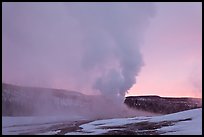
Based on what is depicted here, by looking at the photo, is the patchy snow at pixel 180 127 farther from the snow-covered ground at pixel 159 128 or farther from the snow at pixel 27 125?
the snow at pixel 27 125

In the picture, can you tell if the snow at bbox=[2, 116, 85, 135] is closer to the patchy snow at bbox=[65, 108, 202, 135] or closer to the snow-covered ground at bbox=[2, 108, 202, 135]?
the snow-covered ground at bbox=[2, 108, 202, 135]

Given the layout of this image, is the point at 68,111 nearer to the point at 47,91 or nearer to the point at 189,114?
the point at 47,91

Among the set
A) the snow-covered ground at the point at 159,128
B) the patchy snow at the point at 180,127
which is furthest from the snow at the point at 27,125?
the patchy snow at the point at 180,127

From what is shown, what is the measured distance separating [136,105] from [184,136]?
265ft

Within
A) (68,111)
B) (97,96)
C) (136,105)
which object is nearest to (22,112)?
(68,111)

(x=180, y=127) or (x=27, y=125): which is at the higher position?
(x=27, y=125)

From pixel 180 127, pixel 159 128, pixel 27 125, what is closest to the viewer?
pixel 180 127

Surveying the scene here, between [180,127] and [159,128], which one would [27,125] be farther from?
[180,127]

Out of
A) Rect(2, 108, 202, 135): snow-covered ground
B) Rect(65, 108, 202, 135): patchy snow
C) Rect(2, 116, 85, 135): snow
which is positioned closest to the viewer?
Rect(65, 108, 202, 135): patchy snow

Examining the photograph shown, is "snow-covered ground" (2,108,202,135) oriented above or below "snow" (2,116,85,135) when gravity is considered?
below

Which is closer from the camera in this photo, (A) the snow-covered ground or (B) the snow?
(A) the snow-covered ground

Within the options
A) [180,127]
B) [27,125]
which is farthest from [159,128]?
[27,125]

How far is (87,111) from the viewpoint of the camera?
88.8 meters

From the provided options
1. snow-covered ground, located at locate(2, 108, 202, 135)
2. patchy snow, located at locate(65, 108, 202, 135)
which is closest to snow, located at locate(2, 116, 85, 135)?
snow-covered ground, located at locate(2, 108, 202, 135)
